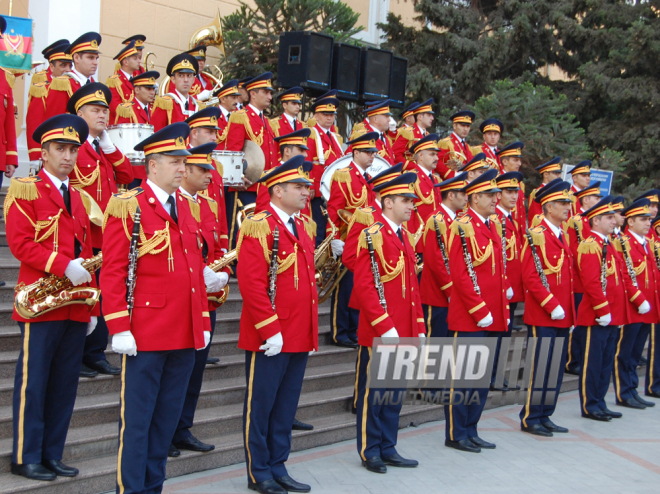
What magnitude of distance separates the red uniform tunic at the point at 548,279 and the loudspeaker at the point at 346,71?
18.4 feet

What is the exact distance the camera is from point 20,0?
11203mm

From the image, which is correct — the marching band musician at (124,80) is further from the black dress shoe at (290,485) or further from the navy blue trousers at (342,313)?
the black dress shoe at (290,485)

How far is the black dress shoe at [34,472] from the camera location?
15.7 ft

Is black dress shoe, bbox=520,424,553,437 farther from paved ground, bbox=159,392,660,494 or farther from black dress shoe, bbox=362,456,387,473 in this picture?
black dress shoe, bbox=362,456,387,473

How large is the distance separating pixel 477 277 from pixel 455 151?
15.2 ft

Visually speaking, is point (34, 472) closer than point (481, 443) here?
Yes

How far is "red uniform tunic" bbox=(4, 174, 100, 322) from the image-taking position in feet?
15.8

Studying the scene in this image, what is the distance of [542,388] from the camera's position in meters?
7.57

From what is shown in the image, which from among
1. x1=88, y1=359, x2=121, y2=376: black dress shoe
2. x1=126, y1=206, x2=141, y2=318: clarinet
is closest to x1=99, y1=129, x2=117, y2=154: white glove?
x1=88, y1=359, x2=121, y2=376: black dress shoe

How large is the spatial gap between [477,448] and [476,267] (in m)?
1.69

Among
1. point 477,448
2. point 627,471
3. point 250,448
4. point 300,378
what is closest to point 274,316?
point 300,378

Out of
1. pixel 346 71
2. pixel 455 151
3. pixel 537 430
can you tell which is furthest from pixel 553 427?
pixel 346 71

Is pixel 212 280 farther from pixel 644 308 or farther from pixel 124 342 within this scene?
pixel 644 308

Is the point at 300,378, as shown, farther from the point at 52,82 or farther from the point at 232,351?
the point at 52,82
